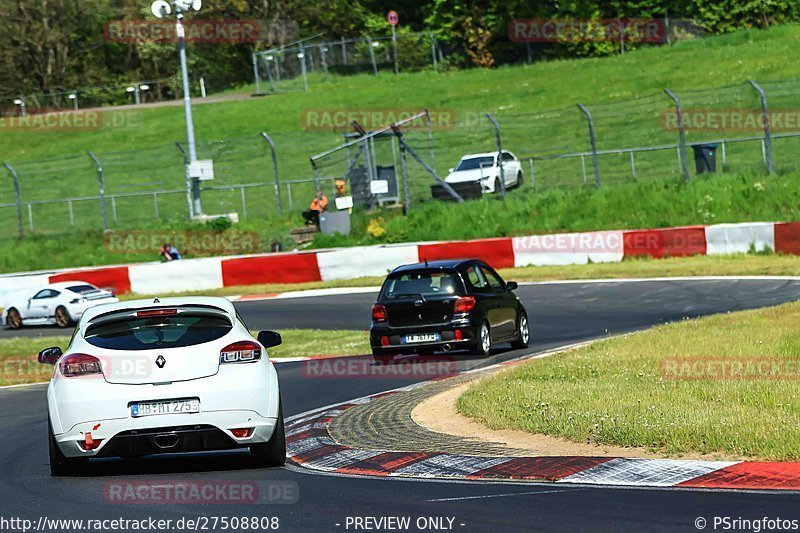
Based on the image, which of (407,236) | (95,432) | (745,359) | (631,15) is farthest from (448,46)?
(95,432)

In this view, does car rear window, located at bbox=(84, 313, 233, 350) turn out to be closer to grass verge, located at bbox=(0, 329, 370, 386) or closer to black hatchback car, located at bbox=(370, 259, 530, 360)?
black hatchback car, located at bbox=(370, 259, 530, 360)

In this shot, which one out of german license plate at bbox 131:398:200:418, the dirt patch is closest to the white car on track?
german license plate at bbox 131:398:200:418

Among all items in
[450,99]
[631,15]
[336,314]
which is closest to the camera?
[336,314]

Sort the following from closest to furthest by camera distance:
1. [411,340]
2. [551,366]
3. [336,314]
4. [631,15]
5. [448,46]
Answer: [551,366], [411,340], [336,314], [631,15], [448,46]

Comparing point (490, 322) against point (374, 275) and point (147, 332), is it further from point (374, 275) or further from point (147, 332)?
point (374, 275)

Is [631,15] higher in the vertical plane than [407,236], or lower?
higher

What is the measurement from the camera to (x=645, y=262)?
31.4 meters

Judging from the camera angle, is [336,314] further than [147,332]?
Yes

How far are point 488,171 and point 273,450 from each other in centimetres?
3091

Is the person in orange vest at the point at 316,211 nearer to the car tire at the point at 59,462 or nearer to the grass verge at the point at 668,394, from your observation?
the grass verge at the point at 668,394

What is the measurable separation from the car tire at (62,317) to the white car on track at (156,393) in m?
20.8

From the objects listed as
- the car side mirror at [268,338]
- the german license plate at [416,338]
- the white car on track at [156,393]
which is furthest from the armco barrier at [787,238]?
the white car on track at [156,393]

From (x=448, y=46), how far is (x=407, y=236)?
131ft

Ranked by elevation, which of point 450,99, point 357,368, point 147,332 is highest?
point 450,99
